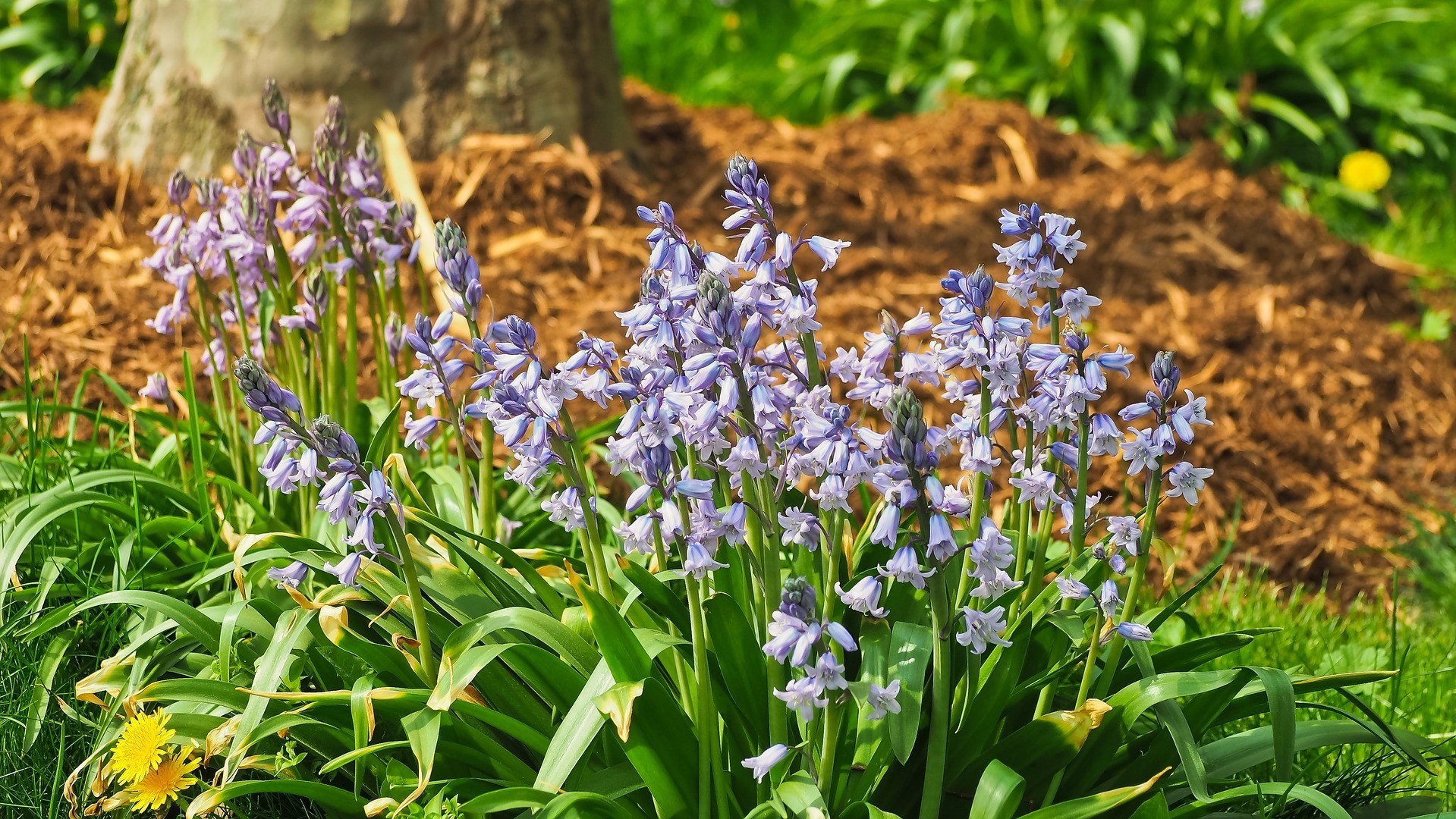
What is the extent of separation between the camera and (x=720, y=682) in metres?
1.97

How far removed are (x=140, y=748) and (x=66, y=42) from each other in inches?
240

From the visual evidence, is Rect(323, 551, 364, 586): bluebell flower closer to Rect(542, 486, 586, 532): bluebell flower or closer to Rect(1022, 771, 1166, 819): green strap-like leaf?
Rect(542, 486, 586, 532): bluebell flower

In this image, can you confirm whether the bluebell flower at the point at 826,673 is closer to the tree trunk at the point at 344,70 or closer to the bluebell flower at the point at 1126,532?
the bluebell flower at the point at 1126,532

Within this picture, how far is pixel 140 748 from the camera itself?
1.96 meters

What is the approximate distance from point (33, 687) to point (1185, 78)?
682cm

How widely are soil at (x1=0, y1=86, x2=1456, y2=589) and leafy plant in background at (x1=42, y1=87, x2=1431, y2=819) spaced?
131 centimetres

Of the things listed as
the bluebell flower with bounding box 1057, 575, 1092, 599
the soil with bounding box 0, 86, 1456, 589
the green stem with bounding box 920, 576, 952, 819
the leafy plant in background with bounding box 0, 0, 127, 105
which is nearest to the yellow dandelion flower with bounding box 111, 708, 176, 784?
the green stem with bounding box 920, 576, 952, 819

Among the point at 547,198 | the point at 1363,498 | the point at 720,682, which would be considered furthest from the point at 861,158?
the point at 720,682

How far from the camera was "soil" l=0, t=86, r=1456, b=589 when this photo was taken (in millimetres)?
3934

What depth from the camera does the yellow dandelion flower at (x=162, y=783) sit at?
1.97 meters

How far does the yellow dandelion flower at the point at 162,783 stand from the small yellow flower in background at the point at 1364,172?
22.3ft

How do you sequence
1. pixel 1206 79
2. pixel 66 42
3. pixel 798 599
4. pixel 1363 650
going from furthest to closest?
pixel 1206 79
pixel 66 42
pixel 1363 650
pixel 798 599

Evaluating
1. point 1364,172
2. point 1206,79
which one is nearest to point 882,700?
point 1364,172

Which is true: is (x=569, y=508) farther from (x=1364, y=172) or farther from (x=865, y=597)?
(x=1364, y=172)
